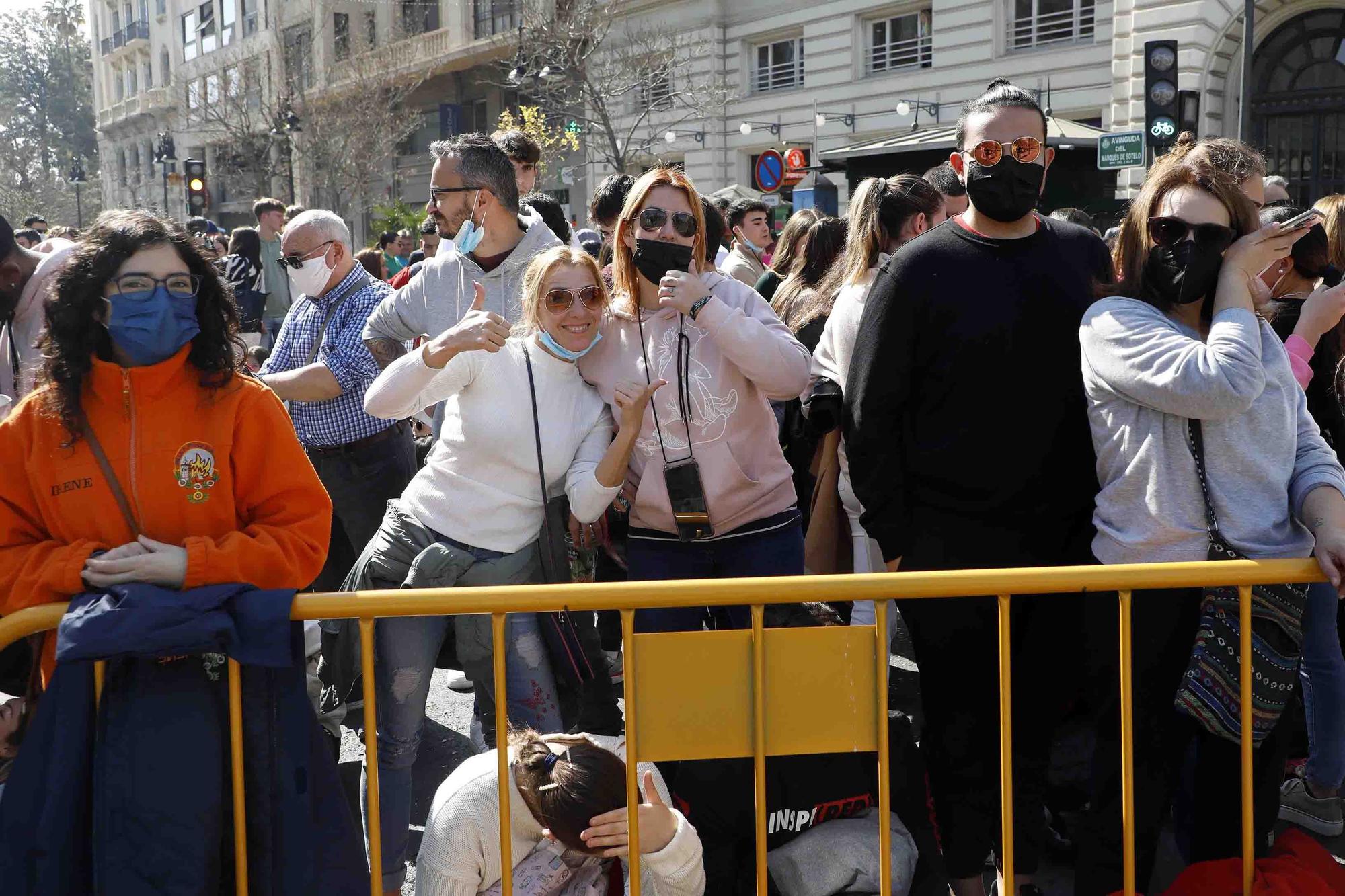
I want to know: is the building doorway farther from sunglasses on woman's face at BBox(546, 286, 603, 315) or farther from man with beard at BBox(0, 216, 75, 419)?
man with beard at BBox(0, 216, 75, 419)

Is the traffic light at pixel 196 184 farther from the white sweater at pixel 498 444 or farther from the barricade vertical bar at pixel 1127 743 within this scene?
the barricade vertical bar at pixel 1127 743

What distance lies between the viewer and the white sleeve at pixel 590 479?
11.0 ft

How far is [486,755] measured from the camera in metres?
2.96

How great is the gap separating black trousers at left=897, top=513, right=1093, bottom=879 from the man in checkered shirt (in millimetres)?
2389

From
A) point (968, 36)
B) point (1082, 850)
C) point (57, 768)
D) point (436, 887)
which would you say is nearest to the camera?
point (57, 768)

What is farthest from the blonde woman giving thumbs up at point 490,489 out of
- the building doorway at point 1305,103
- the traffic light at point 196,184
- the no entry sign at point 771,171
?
the traffic light at point 196,184

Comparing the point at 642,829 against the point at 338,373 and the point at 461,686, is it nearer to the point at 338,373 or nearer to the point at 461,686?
the point at 338,373

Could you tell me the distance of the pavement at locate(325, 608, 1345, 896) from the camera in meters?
3.67

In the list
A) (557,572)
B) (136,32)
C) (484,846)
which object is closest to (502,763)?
(484,846)

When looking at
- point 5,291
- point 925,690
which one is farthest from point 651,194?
point 5,291

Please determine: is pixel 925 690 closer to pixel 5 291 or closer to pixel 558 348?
pixel 558 348

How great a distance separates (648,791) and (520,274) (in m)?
2.00

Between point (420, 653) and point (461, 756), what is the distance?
162 cm

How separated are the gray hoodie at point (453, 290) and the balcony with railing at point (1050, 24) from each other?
21.4 metres
